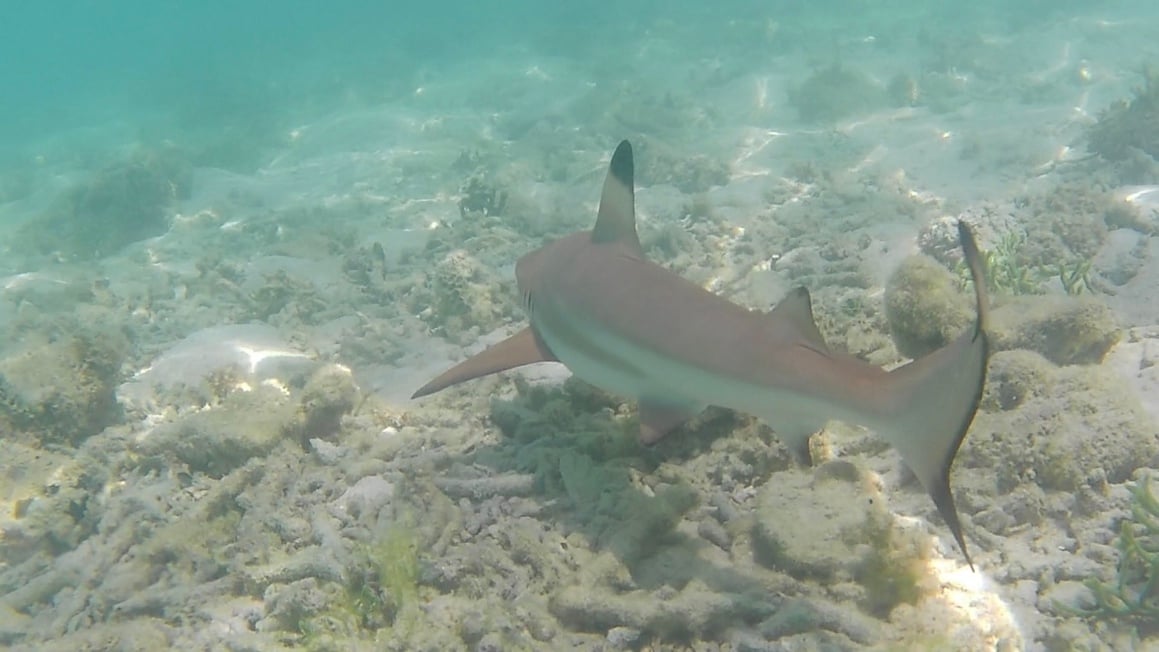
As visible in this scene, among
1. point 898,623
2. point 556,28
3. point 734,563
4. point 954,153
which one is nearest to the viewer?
point 898,623

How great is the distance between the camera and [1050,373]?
3.55m

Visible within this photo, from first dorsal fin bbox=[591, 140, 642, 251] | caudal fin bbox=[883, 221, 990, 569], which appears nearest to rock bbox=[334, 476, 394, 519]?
first dorsal fin bbox=[591, 140, 642, 251]

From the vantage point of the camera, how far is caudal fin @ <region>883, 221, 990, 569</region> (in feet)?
5.73

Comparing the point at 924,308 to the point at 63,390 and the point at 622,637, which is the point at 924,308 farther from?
the point at 63,390

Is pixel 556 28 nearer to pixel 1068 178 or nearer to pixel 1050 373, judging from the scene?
pixel 1068 178

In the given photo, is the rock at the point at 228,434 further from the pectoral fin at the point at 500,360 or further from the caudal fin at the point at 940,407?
the caudal fin at the point at 940,407

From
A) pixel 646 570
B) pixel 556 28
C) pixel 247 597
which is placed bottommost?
pixel 556 28

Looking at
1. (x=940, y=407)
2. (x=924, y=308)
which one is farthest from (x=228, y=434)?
(x=924, y=308)

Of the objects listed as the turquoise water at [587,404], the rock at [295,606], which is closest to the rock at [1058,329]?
the turquoise water at [587,404]

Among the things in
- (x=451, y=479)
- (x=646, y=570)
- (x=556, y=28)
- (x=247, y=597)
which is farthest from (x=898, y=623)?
(x=556, y=28)

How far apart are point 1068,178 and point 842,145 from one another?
457 cm

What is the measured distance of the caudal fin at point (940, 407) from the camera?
1747mm

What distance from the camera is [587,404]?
4.17m

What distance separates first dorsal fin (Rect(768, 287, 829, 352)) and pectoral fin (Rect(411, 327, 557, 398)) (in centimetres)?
146
